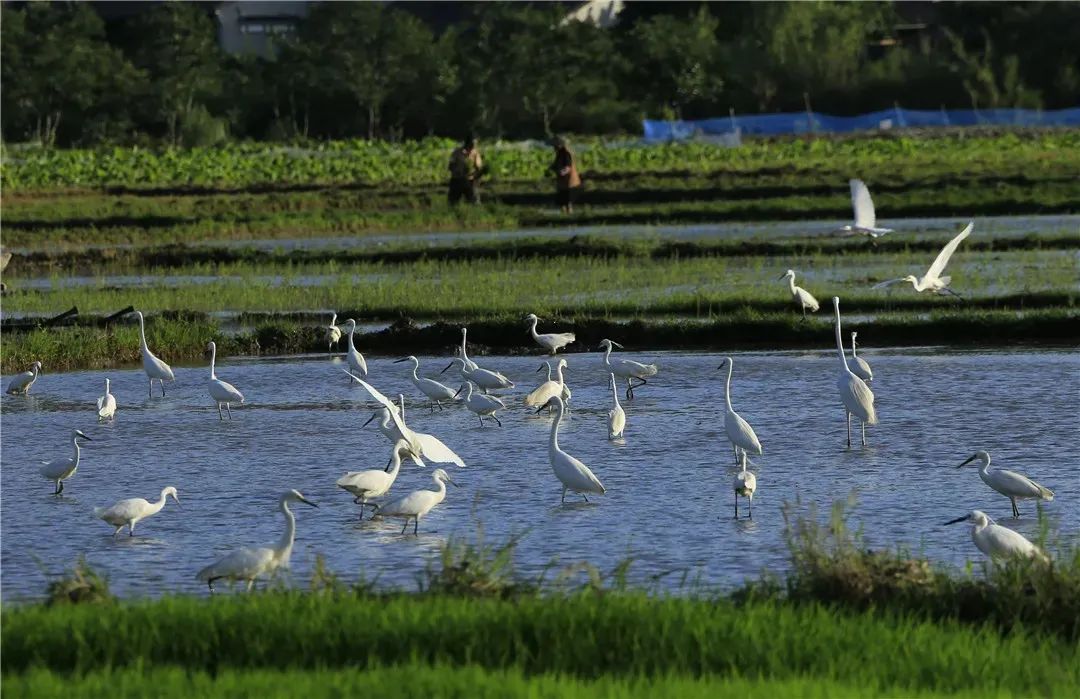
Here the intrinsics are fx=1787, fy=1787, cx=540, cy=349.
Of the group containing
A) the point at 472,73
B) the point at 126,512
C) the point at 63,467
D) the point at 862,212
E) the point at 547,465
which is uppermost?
the point at 472,73

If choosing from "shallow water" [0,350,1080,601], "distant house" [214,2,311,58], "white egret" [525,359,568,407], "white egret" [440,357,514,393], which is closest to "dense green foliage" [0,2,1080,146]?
"distant house" [214,2,311,58]

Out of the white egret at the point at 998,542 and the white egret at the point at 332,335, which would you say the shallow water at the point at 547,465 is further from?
the white egret at the point at 998,542

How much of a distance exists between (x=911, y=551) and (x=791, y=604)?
204 centimetres

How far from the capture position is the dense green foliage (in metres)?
56.7

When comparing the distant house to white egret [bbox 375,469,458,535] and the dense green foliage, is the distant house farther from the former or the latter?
white egret [bbox 375,469,458,535]

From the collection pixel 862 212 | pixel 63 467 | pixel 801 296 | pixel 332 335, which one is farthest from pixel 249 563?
pixel 862 212

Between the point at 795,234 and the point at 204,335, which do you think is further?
the point at 795,234

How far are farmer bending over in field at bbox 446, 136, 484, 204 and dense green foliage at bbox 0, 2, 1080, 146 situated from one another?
22.7 meters

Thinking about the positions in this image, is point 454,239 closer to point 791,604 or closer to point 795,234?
point 795,234

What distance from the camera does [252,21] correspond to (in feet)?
232

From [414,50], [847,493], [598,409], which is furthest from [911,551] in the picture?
[414,50]

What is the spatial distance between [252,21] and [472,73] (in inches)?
600

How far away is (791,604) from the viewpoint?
7102 mm

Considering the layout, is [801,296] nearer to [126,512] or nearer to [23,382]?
[23,382]
